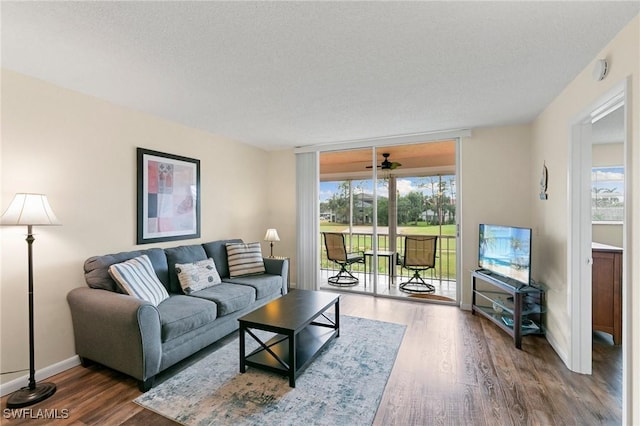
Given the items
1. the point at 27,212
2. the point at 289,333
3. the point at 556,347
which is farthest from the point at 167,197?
the point at 556,347

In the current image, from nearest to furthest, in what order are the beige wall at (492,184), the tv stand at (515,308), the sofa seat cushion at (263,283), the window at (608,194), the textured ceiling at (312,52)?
the textured ceiling at (312,52), the tv stand at (515,308), the sofa seat cushion at (263,283), the beige wall at (492,184), the window at (608,194)

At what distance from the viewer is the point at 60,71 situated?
7.23 feet

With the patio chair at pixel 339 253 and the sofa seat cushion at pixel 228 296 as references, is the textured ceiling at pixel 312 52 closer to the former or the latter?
the sofa seat cushion at pixel 228 296

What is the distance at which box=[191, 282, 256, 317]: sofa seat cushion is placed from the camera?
2812 mm

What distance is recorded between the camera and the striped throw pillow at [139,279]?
2.40 metres

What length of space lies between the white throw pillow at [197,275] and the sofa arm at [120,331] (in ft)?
2.35

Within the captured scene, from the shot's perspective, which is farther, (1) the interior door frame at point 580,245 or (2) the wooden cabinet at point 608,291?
(2) the wooden cabinet at point 608,291

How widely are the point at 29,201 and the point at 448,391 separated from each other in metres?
3.33

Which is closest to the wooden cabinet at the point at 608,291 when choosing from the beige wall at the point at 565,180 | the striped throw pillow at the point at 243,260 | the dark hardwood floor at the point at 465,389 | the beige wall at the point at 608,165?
the dark hardwood floor at the point at 465,389

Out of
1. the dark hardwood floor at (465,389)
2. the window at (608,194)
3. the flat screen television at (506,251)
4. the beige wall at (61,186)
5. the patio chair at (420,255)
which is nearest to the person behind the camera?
the dark hardwood floor at (465,389)

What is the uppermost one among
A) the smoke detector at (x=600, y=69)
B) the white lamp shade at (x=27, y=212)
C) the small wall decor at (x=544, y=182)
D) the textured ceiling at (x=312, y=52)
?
the textured ceiling at (x=312, y=52)

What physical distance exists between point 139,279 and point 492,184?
4.19m

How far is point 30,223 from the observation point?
1.99m

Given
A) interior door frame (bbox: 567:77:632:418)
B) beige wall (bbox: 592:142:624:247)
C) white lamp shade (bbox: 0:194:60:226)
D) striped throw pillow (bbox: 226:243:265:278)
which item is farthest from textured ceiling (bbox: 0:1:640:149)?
beige wall (bbox: 592:142:624:247)
